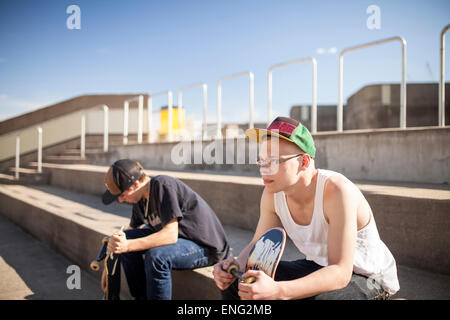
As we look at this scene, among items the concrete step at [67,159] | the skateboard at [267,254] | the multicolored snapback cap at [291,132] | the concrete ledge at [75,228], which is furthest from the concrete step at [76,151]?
the multicolored snapback cap at [291,132]

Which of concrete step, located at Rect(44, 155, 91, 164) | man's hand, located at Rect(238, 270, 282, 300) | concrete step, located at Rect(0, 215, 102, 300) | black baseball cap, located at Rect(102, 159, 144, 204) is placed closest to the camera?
man's hand, located at Rect(238, 270, 282, 300)

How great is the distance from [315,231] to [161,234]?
1.12 metres

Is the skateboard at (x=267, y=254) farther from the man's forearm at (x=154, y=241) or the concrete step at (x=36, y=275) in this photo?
the concrete step at (x=36, y=275)

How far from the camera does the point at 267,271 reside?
55.2 inches

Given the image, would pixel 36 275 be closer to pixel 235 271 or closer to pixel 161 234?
pixel 161 234

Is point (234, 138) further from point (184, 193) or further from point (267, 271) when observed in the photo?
point (267, 271)

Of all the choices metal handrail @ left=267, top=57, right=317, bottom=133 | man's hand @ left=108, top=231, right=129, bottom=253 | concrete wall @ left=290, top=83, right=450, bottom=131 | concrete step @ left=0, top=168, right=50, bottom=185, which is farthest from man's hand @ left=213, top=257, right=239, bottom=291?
concrete wall @ left=290, top=83, right=450, bottom=131

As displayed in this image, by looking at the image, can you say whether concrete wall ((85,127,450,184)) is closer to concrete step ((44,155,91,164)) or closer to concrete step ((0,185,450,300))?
concrete step ((0,185,450,300))

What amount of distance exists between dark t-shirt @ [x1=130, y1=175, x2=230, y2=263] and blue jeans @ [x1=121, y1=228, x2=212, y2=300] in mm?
71

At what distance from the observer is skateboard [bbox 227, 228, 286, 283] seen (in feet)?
4.58

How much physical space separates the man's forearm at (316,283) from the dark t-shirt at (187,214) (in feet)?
3.77

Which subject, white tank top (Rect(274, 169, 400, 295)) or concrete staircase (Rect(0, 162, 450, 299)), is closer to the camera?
white tank top (Rect(274, 169, 400, 295))
